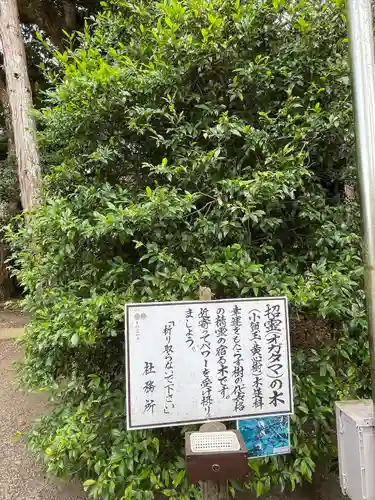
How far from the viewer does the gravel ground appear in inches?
107

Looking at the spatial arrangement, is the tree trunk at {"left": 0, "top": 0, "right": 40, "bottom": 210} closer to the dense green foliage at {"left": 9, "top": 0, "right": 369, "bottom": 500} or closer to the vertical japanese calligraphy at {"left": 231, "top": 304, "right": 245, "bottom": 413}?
the dense green foliage at {"left": 9, "top": 0, "right": 369, "bottom": 500}

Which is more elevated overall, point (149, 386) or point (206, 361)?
point (206, 361)

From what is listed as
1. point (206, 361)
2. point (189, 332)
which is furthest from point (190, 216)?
point (206, 361)

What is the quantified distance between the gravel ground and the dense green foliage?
2.13 ft

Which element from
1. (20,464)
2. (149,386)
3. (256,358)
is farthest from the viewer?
(20,464)

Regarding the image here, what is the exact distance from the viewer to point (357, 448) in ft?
5.56

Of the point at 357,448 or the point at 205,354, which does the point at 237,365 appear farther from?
the point at 357,448

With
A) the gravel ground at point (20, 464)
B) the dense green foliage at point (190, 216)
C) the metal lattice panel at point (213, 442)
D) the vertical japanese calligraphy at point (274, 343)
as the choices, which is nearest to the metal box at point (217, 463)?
the metal lattice panel at point (213, 442)

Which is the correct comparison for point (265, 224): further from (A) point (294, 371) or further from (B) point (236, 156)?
(A) point (294, 371)

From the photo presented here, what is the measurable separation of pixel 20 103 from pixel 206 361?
4.13 metres

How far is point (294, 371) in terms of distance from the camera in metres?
2.18

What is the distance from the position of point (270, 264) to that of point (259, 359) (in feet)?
2.22

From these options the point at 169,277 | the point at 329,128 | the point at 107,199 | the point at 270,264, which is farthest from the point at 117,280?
the point at 329,128

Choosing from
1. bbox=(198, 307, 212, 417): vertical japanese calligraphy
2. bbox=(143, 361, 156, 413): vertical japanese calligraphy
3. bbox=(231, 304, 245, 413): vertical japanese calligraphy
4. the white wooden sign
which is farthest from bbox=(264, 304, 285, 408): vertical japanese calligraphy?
bbox=(143, 361, 156, 413): vertical japanese calligraphy
